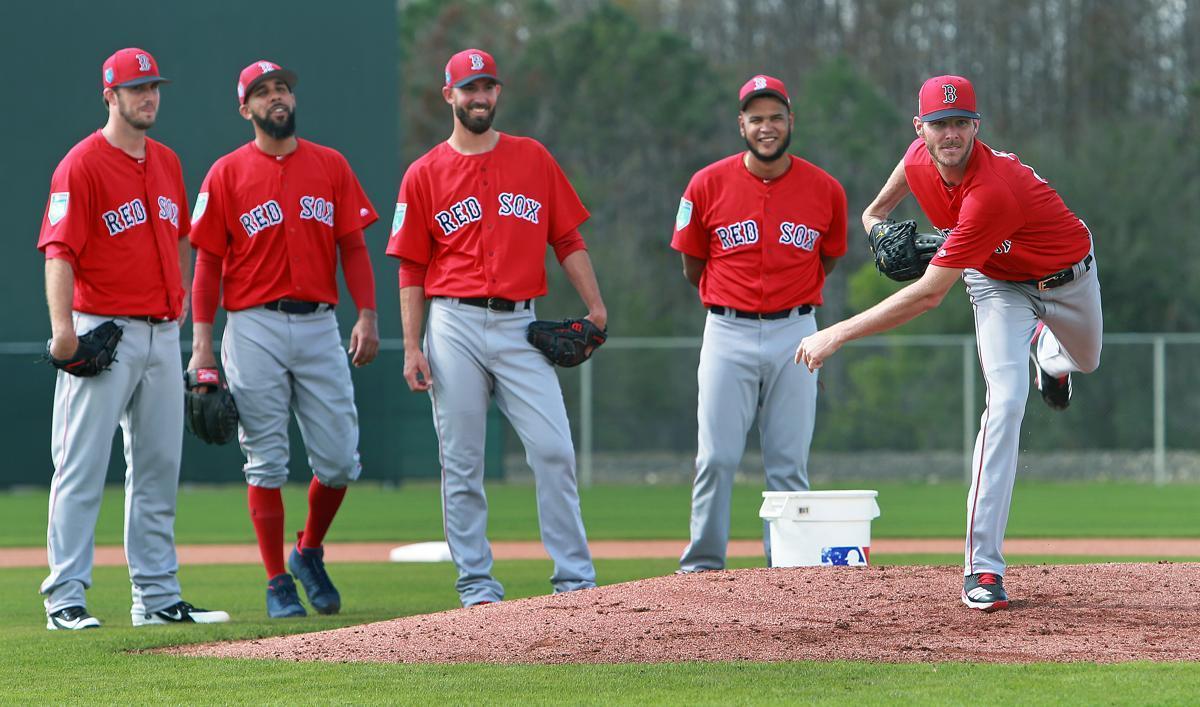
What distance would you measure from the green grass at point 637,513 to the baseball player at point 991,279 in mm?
5875

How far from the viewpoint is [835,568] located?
253 inches

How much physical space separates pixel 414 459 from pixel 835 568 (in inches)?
513

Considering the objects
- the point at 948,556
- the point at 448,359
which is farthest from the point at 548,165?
the point at 948,556

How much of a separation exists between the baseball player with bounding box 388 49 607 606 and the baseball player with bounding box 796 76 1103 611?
5.36 feet

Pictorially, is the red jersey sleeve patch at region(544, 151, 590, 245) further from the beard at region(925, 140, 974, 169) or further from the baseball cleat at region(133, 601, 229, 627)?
the baseball cleat at region(133, 601, 229, 627)

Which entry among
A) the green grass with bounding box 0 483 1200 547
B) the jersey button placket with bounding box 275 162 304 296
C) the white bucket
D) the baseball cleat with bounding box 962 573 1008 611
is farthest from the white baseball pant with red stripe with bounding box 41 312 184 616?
the green grass with bounding box 0 483 1200 547

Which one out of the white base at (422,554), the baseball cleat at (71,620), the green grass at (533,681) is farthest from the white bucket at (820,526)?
the white base at (422,554)

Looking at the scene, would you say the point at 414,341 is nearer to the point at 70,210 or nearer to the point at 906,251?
the point at 70,210

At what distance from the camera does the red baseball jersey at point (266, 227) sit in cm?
732

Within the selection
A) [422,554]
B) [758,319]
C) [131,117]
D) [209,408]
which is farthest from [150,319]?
[422,554]

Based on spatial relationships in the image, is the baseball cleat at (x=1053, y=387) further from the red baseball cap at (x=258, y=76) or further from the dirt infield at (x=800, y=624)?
the red baseball cap at (x=258, y=76)

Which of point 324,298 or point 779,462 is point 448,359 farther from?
point 779,462

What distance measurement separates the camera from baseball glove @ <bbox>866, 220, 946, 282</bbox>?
6207mm

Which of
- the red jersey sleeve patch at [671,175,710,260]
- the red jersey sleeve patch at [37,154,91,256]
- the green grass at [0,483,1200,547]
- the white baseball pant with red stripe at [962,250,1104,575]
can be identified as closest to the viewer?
the white baseball pant with red stripe at [962,250,1104,575]
